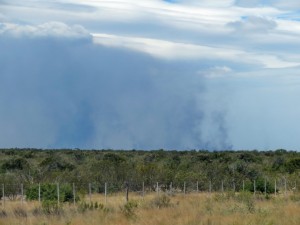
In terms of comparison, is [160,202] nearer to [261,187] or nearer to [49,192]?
[49,192]

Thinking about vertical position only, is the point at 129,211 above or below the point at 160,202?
above

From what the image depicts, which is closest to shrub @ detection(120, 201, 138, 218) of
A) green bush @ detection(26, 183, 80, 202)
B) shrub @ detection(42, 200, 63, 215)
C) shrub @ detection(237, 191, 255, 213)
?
shrub @ detection(42, 200, 63, 215)

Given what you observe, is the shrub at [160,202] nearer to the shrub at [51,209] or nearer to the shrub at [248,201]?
the shrub at [248,201]

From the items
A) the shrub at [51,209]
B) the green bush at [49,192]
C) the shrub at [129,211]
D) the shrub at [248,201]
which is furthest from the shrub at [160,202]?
the green bush at [49,192]

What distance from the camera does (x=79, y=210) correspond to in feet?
62.8

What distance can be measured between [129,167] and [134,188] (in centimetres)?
143

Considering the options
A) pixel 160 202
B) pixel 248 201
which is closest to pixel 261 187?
pixel 160 202

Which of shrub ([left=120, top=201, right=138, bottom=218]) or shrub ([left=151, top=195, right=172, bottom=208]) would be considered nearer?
shrub ([left=120, top=201, right=138, bottom=218])

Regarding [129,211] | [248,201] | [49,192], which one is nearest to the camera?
[129,211]

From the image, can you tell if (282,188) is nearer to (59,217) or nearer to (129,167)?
(129,167)

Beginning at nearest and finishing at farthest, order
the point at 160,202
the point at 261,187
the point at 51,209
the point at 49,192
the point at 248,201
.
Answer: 1. the point at 51,209
2. the point at 248,201
3. the point at 160,202
4. the point at 49,192
5. the point at 261,187

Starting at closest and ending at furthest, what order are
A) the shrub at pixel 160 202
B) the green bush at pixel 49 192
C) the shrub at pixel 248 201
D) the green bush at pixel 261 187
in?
1. the shrub at pixel 248 201
2. the shrub at pixel 160 202
3. the green bush at pixel 49 192
4. the green bush at pixel 261 187

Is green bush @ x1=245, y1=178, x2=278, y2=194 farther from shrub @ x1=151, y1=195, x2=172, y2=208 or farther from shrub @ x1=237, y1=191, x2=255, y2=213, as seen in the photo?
shrub @ x1=151, y1=195, x2=172, y2=208

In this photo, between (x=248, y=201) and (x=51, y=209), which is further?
(x=248, y=201)
